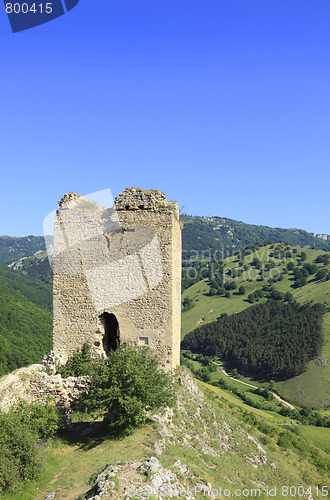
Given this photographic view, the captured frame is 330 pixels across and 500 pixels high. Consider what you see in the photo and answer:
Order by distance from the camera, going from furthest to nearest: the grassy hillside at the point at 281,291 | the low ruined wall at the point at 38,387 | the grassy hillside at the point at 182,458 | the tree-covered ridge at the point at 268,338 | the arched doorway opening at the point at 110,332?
the tree-covered ridge at the point at 268,338 → the grassy hillside at the point at 281,291 → the arched doorway opening at the point at 110,332 → the low ruined wall at the point at 38,387 → the grassy hillside at the point at 182,458

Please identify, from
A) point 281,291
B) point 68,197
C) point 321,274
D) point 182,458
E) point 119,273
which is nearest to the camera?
point 182,458

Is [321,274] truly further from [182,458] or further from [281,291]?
[182,458]

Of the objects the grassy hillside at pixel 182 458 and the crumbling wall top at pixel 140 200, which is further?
the crumbling wall top at pixel 140 200

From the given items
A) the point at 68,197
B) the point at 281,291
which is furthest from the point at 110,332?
the point at 281,291

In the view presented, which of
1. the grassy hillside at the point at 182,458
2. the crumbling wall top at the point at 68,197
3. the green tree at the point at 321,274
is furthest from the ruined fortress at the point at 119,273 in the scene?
the green tree at the point at 321,274

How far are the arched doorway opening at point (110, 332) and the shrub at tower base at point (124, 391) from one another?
3.09m

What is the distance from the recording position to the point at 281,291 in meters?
139

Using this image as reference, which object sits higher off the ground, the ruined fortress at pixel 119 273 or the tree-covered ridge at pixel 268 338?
the ruined fortress at pixel 119 273

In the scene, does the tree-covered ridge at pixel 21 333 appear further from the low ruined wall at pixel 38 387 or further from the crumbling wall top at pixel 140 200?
the crumbling wall top at pixel 140 200

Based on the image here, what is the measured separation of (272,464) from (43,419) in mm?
9612

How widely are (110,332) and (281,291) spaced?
128 metres

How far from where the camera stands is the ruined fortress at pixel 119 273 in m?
15.8

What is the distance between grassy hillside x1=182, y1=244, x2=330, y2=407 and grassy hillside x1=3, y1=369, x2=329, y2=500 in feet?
208

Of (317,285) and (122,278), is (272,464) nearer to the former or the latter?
(122,278)
